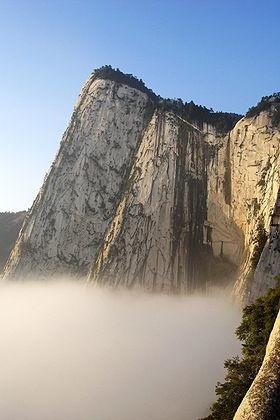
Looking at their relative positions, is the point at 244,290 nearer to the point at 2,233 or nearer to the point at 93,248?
the point at 93,248

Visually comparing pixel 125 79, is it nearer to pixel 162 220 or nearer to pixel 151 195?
pixel 151 195

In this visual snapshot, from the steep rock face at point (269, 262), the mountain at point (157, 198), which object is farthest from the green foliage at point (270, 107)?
the steep rock face at point (269, 262)

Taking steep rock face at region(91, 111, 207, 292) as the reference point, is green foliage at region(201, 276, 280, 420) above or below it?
below

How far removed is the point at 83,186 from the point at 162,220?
16700 millimetres

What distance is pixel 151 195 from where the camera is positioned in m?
59.0

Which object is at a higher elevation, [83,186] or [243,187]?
[243,187]

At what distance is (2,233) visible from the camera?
131500 millimetres

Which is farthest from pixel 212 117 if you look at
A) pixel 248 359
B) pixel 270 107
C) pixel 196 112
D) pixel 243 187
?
pixel 248 359

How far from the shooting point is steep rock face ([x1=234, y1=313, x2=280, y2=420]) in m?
15.3

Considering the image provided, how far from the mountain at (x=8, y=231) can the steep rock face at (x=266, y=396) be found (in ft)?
337

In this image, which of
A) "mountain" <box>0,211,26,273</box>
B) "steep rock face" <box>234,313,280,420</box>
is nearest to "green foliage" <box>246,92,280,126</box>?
"steep rock face" <box>234,313,280,420</box>

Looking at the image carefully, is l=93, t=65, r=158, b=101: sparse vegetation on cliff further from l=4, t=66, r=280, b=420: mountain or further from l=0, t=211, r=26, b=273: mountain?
l=0, t=211, r=26, b=273: mountain

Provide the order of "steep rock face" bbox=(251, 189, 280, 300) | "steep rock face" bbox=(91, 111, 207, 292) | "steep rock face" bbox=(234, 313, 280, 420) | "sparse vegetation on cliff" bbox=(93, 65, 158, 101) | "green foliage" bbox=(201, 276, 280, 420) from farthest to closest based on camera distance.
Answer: "sparse vegetation on cliff" bbox=(93, 65, 158, 101), "steep rock face" bbox=(91, 111, 207, 292), "steep rock face" bbox=(251, 189, 280, 300), "green foliage" bbox=(201, 276, 280, 420), "steep rock face" bbox=(234, 313, 280, 420)

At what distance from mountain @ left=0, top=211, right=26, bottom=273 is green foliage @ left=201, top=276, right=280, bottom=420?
3787 inches
